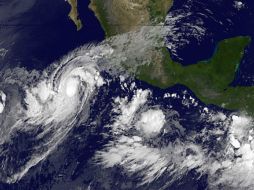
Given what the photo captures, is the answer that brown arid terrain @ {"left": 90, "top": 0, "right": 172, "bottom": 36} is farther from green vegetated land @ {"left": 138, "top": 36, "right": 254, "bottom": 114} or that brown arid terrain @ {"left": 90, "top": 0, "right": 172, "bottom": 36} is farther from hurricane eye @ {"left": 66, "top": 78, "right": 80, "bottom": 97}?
hurricane eye @ {"left": 66, "top": 78, "right": 80, "bottom": 97}

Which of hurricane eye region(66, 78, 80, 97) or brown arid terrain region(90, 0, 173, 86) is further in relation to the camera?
hurricane eye region(66, 78, 80, 97)

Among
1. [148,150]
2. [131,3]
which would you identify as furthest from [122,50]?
[148,150]

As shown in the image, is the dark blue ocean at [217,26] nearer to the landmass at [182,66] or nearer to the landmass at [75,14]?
the landmass at [182,66]

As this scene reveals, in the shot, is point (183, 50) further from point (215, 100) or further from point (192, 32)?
point (215, 100)

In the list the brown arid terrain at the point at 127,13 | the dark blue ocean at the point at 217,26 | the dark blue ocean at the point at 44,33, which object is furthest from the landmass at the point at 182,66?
the dark blue ocean at the point at 44,33

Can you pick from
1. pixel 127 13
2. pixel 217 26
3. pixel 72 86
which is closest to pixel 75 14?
pixel 127 13

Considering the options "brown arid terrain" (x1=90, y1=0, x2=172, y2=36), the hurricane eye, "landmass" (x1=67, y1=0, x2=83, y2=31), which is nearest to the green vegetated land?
"brown arid terrain" (x1=90, y1=0, x2=172, y2=36)
